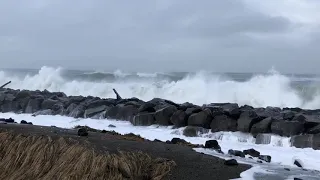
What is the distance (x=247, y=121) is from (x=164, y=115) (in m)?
2.93

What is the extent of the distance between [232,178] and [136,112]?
909 centimetres

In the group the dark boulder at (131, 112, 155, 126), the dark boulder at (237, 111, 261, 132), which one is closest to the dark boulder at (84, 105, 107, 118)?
the dark boulder at (131, 112, 155, 126)

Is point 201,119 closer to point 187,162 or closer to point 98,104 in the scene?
point 187,162

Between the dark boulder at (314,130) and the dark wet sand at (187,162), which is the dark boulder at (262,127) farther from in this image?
the dark wet sand at (187,162)

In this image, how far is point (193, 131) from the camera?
41.6 ft

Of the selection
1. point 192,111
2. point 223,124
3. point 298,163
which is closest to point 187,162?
point 298,163

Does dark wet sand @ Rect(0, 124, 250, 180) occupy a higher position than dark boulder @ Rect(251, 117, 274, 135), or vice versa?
dark boulder @ Rect(251, 117, 274, 135)

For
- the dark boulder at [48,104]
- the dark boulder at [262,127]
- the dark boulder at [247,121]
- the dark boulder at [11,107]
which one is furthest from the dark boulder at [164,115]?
the dark boulder at [11,107]

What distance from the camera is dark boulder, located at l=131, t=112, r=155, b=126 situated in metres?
14.3

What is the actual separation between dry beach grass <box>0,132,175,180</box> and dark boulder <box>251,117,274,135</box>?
582cm

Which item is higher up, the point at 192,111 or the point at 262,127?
the point at 192,111

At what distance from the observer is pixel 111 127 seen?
1430cm

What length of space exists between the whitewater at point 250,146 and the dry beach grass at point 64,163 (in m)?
1.64

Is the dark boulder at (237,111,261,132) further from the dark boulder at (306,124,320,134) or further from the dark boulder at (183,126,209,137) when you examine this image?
the dark boulder at (306,124,320,134)
